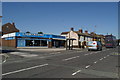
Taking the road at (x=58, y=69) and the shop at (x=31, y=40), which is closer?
the road at (x=58, y=69)

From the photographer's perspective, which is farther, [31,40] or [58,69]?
[31,40]

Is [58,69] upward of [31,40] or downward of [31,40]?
downward

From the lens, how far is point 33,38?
47.1m

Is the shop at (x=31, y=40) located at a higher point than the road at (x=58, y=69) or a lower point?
higher

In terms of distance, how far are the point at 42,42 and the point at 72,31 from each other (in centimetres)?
2468

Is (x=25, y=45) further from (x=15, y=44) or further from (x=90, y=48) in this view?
(x=90, y=48)

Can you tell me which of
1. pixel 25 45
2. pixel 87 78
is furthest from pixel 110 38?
pixel 87 78

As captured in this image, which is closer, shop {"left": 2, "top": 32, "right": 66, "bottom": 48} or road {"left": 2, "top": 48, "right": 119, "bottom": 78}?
road {"left": 2, "top": 48, "right": 119, "bottom": 78}

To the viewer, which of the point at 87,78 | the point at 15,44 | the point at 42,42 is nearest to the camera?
the point at 87,78

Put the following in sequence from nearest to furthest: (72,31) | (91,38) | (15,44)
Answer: (15,44)
(72,31)
(91,38)

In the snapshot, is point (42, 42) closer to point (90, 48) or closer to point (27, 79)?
point (90, 48)

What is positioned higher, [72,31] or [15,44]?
[72,31]

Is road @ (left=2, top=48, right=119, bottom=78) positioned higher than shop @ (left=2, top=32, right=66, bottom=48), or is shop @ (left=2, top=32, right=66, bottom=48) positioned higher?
shop @ (left=2, top=32, right=66, bottom=48)

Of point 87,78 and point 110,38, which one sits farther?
point 110,38
